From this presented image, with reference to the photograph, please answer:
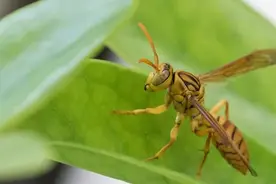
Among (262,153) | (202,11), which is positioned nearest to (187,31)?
(202,11)

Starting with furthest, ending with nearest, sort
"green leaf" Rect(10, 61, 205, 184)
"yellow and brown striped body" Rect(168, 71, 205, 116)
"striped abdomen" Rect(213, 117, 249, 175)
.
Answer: "yellow and brown striped body" Rect(168, 71, 205, 116), "striped abdomen" Rect(213, 117, 249, 175), "green leaf" Rect(10, 61, 205, 184)

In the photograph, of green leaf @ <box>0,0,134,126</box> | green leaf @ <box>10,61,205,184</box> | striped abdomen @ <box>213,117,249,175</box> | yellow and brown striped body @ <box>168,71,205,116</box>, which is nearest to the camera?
green leaf @ <box>0,0,134,126</box>

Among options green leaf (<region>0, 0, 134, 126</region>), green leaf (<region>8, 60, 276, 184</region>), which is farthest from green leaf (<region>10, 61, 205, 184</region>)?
green leaf (<region>0, 0, 134, 126</region>)

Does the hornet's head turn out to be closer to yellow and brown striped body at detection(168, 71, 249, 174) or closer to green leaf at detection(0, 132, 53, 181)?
yellow and brown striped body at detection(168, 71, 249, 174)

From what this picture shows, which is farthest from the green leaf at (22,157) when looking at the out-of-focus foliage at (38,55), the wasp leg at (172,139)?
the wasp leg at (172,139)

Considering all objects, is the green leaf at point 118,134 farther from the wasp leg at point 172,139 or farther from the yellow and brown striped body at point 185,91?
the yellow and brown striped body at point 185,91

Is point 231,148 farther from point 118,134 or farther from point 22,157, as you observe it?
point 22,157

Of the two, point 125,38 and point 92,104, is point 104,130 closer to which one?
point 92,104

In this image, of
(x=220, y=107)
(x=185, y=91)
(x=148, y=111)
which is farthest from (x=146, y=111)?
(x=185, y=91)
